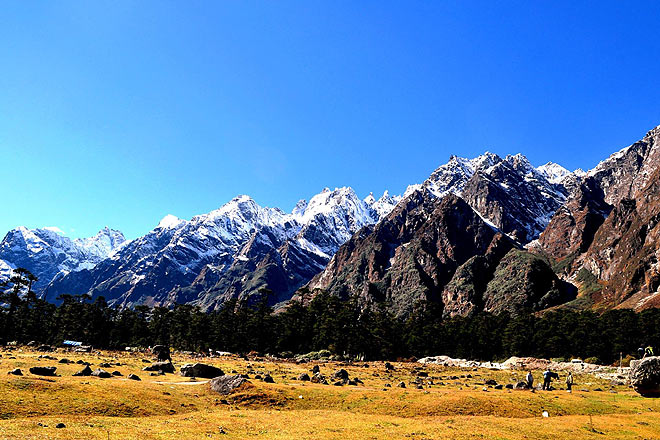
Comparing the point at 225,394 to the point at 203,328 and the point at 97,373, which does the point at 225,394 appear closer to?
the point at 97,373

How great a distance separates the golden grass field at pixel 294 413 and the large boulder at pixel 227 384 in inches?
36.6

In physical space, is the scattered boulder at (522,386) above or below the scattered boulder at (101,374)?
below

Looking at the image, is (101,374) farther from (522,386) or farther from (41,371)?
(522,386)

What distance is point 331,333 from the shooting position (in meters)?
135

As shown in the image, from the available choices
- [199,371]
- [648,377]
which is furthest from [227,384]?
[648,377]

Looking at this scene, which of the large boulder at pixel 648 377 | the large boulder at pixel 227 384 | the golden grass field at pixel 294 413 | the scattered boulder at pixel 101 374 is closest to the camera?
the golden grass field at pixel 294 413

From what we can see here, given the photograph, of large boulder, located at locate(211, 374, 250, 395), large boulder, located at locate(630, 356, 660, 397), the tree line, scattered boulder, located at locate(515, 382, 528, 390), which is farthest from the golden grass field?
the tree line

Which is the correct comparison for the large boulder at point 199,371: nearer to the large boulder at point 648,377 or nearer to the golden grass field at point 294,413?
the golden grass field at point 294,413

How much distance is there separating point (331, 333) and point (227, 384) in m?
94.9

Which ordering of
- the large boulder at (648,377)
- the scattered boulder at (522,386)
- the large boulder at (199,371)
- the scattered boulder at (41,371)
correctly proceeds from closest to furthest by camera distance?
1. the scattered boulder at (41,371)
2. the large boulder at (648,377)
3. the large boulder at (199,371)
4. the scattered boulder at (522,386)

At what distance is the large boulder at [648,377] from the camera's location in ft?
152

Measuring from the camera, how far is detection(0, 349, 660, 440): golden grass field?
93.2 ft

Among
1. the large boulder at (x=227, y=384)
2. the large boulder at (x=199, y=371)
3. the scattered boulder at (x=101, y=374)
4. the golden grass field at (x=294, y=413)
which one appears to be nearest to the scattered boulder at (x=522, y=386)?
the golden grass field at (x=294, y=413)

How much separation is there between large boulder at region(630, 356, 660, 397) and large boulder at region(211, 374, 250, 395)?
1777 inches
